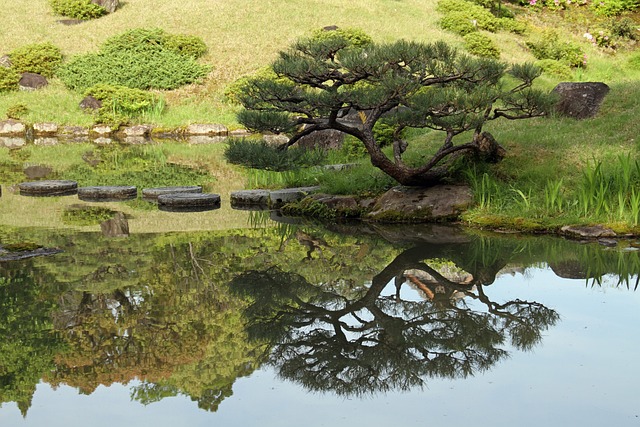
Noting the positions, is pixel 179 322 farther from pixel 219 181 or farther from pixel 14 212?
pixel 219 181

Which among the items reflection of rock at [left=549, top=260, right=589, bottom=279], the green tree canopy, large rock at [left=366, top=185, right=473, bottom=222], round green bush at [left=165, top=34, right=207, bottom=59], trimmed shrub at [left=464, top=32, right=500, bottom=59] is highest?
the green tree canopy

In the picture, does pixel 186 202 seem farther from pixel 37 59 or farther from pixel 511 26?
pixel 511 26

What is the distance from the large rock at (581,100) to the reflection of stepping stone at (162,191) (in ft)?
19.9

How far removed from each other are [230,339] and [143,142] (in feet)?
64.3

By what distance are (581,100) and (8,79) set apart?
72.1 ft

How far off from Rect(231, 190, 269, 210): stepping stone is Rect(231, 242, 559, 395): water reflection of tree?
479cm

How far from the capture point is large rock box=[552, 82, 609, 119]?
44.9 ft

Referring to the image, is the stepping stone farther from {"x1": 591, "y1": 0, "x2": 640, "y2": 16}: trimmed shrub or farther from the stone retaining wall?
{"x1": 591, "y1": 0, "x2": 640, "y2": 16}: trimmed shrub

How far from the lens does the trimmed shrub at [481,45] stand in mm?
31186

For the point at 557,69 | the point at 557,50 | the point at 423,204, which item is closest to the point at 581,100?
the point at 423,204

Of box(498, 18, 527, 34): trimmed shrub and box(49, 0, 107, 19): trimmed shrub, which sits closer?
box(498, 18, 527, 34): trimmed shrub

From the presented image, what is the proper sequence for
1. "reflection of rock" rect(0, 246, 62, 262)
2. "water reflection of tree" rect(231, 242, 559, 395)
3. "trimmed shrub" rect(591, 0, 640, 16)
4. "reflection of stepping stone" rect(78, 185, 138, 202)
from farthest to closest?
"trimmed shrub" rect(591, 0, 640, 16) → "reflection of stepping stone" rect(78, 185, 138, 202) → "reflection of rock" rect(0, 246, 62, 262) → "water reflection of tree" rect(231, 242, 559, 395)

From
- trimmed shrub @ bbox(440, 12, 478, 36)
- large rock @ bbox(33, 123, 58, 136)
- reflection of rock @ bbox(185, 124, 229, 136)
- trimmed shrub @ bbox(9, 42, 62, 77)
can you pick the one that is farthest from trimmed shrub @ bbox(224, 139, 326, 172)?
trimmed shrub @ bbox(440, 12, 478, 36)

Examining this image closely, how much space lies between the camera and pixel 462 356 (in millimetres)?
5707
